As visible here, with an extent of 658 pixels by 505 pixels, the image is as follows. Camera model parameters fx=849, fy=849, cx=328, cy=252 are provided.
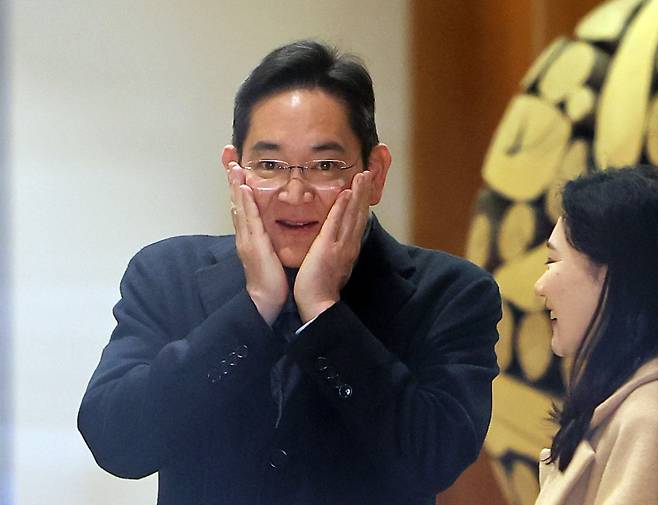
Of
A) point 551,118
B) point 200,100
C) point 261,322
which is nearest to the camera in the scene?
point 261,322

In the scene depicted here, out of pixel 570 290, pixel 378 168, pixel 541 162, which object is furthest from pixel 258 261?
pixel 541 162

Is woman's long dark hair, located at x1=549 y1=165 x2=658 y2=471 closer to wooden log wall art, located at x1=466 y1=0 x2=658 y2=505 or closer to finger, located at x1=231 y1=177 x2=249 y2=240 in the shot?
wooden log wall art, located at x1=466 y1=0 x2=658 y2=505

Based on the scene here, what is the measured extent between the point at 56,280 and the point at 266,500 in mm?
315

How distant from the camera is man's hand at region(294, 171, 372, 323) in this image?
26.1 inches

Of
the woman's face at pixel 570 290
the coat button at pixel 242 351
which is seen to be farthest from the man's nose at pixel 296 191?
the woman's face at pixel 570 290

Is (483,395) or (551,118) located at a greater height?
(551,118)

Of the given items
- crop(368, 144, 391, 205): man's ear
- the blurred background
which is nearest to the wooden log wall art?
the blurred background

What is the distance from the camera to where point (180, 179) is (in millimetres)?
823

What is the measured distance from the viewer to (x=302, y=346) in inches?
26.0

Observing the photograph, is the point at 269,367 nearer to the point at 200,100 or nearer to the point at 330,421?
the point at 330,421

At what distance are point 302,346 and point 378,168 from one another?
17cm

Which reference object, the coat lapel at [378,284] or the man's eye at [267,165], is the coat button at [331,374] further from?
the man's eye at [267,165]

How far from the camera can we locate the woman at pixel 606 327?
0.68 m

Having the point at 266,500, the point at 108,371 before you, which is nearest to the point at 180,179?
the point at 108,371
